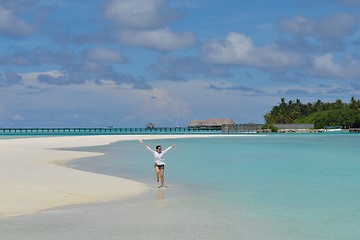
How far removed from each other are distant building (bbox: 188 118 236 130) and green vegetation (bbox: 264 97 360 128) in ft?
45.1

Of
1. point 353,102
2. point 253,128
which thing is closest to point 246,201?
point 253,128

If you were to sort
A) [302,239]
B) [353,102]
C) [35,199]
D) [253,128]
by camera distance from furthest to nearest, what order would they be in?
[353,102] < [253,128] < [35,199] < [302,239]

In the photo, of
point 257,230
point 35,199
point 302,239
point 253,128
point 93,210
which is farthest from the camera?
point 253,128

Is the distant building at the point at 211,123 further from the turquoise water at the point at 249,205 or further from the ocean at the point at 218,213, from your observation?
the ocean at the point at 218,213

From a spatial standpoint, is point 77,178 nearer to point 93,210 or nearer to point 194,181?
point 194,181

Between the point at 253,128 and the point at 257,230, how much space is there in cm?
13603

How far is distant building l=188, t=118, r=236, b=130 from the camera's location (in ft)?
581

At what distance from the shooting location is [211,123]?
180875 millimetres

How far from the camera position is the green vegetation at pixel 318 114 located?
504 ft

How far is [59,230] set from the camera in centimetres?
1226

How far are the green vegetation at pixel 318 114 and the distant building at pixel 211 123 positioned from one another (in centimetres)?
1374

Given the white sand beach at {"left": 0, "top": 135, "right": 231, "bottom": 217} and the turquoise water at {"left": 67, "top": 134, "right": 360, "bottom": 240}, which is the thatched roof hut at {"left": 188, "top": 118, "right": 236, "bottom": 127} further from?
the white sand beach at {"left": 0, "top": 135, "right": 231, "bottom": 217}

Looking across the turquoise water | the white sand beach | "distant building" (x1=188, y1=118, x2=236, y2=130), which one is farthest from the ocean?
"distant building" (x1=188, y1=118, x2=236, y2=130)

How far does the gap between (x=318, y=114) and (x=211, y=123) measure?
39.0m
